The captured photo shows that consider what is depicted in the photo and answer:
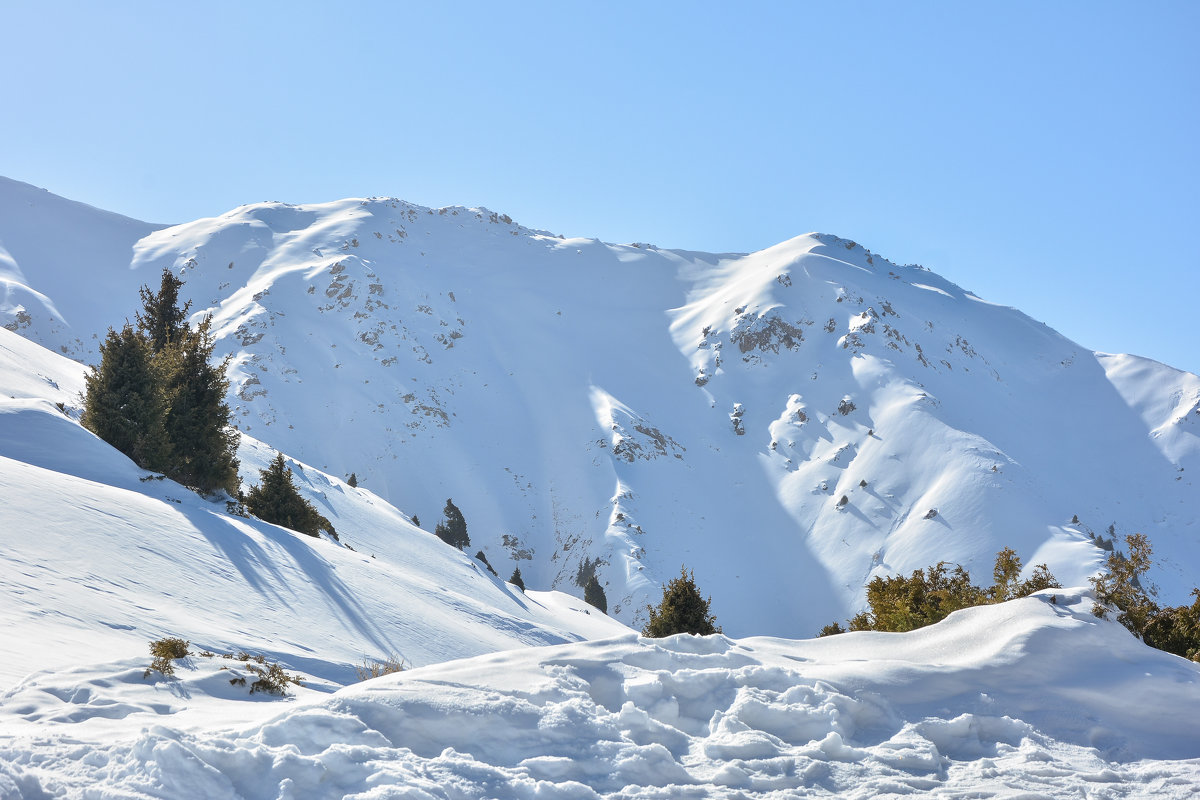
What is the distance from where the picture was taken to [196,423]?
19.1 metres

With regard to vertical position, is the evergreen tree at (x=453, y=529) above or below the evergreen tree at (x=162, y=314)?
below

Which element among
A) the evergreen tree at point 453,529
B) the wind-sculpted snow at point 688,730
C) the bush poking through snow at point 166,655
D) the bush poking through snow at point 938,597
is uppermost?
the bush poking through snow at point 938,597

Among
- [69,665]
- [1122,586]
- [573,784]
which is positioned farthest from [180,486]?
[1122,586]

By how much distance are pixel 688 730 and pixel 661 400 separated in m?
108

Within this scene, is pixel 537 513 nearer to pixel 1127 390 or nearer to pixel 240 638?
pixel 240 638

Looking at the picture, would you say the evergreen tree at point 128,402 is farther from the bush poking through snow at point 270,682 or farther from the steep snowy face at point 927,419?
the steep snowy face at point 927,419

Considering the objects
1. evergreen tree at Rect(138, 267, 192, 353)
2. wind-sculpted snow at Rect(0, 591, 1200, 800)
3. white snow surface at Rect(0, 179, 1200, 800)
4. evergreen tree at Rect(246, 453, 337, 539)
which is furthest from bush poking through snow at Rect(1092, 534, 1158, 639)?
evergreen tree at Rect(138, 267, 192, 353)

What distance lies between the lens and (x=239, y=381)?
93.2 meters

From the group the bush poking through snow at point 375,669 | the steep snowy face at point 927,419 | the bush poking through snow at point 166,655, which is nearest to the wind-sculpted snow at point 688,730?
the bush poking through snow at point 166,655

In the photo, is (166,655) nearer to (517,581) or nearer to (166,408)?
(166,408)

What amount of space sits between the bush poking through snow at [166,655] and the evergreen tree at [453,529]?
5754cm

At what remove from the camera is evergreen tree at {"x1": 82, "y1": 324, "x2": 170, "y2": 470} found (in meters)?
17.2

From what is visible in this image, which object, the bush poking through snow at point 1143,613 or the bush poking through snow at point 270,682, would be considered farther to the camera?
the bush poking through snow at point 1143,613

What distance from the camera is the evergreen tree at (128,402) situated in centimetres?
1720
